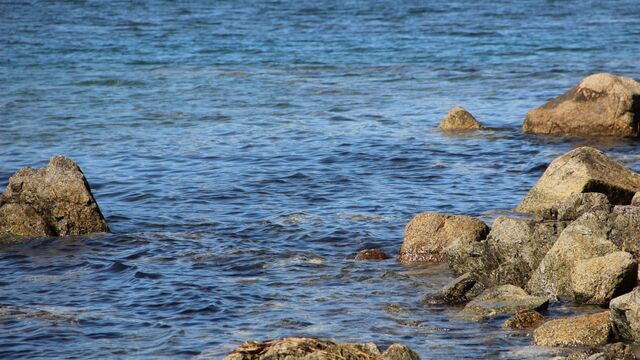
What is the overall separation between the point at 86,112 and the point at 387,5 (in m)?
28.9

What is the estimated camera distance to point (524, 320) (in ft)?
37.5

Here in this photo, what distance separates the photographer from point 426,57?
119 ft

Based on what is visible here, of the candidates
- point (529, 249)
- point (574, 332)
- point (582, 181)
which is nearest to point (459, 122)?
point (582, 181)

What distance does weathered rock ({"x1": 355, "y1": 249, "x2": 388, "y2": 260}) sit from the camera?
14.4 metres

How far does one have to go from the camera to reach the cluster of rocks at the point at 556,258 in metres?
10.9

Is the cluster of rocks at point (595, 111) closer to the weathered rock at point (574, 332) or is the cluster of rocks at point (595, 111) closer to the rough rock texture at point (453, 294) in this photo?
the rough rock texture at point (453, 294)

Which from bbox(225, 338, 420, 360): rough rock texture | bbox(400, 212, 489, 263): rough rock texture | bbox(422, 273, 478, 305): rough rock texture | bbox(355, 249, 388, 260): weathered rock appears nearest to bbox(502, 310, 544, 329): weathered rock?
bbox(422, 273, 478, 305): rough rock texture

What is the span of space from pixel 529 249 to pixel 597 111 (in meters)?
10.2

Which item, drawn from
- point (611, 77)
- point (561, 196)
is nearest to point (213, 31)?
point (611, 77)

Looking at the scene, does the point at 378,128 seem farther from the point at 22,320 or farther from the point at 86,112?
the point at 22,320

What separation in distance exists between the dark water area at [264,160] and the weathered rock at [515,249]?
2.41 feet

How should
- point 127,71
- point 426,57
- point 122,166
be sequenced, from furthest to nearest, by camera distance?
point 426,57 < point 127,71 < point 122,166

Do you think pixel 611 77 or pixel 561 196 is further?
pixel 611 77

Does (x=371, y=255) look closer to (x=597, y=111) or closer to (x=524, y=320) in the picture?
(x=524, y=320)
